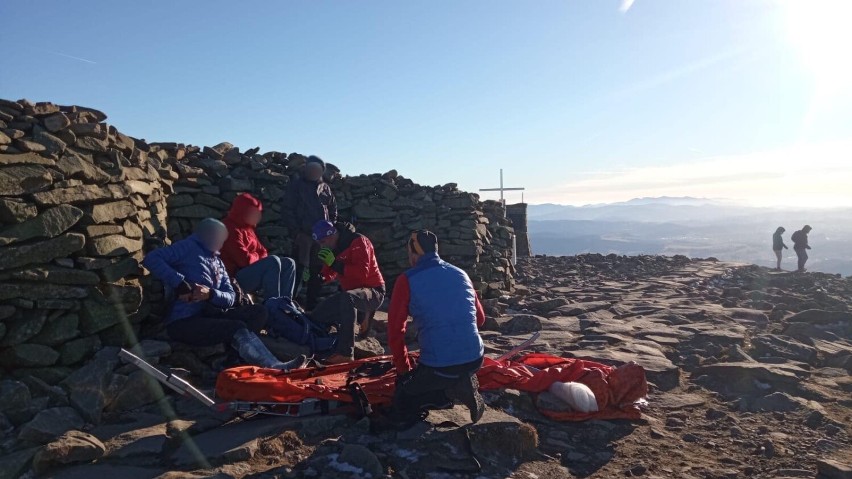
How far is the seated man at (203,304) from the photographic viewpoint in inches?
234

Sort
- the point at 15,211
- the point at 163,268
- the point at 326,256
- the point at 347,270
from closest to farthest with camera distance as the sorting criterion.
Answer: the point at 15,211
the point at 163,268
the point at 326,256
the point at 347,270

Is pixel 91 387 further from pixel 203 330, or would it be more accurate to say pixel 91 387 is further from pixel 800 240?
pixel 800 240

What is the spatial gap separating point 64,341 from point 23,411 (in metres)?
0.94

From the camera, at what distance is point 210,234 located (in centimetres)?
634

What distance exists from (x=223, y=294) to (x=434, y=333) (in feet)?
8.83

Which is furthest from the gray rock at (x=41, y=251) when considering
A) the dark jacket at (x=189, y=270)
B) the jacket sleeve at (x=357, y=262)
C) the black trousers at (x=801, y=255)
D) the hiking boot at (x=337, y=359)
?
the black trousers at (x=801, y=255)

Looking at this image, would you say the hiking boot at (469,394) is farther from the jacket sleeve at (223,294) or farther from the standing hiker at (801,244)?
the standing hiker at (801,244)

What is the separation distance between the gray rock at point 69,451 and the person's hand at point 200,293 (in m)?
1.86

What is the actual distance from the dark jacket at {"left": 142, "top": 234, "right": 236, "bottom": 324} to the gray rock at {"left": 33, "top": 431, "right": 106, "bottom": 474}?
1866 mm

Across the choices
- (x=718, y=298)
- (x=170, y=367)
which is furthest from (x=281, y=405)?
(x=718, y=298)

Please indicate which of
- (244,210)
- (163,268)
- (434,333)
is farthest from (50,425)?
(244,210)

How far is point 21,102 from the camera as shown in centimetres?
601

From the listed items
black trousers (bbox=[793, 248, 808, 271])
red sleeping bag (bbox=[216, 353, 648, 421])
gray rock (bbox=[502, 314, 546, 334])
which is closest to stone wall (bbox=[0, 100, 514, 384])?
red sleeping bag (bbox=[216, 353, 648, 421])

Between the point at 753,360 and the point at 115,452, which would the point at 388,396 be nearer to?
the point at 115,452
